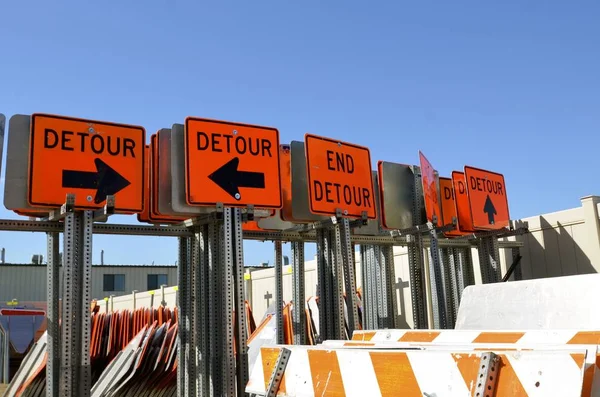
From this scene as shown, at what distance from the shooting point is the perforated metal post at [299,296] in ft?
25.0

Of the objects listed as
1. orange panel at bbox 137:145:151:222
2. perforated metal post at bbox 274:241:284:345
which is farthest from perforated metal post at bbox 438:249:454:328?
orange panel at bbox 137:145:151:222

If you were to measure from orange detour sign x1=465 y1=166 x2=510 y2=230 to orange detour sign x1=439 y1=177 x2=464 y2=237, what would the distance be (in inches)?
16.2

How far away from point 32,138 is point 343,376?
11.9 ft

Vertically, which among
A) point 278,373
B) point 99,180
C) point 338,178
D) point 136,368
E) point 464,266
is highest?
point 338,178

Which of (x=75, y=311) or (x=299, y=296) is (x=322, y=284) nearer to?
(x=299, y=296)

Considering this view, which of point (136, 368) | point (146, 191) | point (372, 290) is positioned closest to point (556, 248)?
point (372, 290)

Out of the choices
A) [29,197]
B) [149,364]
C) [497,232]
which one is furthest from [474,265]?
[29,197]

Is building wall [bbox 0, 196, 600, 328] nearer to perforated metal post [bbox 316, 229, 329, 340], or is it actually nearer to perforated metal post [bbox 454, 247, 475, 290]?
perforated metal post [bbox 454, 247, 475, 290]

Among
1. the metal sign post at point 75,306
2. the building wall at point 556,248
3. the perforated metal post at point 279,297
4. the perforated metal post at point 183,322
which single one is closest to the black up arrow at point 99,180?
the metal sign post at point 75,306

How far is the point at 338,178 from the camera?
6.86 m

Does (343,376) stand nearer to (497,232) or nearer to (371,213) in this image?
(371,213)

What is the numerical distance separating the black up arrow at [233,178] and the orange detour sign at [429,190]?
2.48 m

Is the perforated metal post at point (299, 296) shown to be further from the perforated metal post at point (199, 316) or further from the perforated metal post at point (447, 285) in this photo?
the perforated metal post at point (447, 285)

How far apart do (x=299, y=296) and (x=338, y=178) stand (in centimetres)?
173
